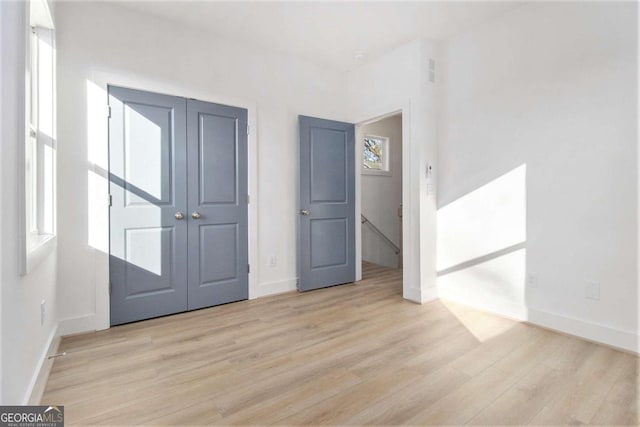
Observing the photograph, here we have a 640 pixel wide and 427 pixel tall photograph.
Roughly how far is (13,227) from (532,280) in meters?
3.56

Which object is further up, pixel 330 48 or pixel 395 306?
pixel 330 48

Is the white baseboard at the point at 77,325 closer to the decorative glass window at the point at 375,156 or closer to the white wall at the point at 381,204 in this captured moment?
the white wall at the point at 381,204

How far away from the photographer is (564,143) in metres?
2.63

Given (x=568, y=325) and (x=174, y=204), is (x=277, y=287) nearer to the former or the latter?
(x=174, y=204)

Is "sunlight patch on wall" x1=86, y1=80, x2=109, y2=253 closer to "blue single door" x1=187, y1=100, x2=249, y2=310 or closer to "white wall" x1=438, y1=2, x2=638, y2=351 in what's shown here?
"blue single door" x1=187, y1=100, x2=249, y2=310

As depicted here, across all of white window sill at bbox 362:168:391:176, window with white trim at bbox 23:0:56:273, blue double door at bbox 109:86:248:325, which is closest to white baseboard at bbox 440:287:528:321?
blue double door at bbox 109:86:248:325

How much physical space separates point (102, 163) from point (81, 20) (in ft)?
3.87

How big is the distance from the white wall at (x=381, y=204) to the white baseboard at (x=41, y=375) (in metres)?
4.50

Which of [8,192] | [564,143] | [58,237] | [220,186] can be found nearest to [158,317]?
[58,237]

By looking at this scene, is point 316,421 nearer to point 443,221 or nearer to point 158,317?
point 158,317

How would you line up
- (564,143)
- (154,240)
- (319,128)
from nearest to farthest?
(564,143) → (154,240) → (319,128)

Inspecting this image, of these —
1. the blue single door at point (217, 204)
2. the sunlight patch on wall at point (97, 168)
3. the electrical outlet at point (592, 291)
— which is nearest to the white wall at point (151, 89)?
the sunlight patch on wall at point (97, 168)

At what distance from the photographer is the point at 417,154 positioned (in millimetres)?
3465

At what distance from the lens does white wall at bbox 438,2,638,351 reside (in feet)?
7.76
